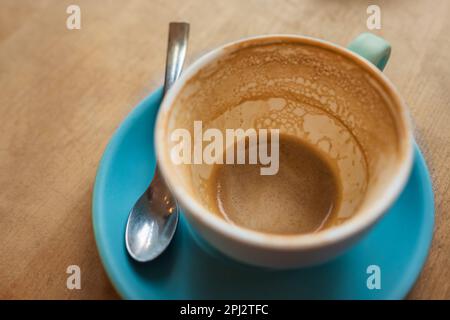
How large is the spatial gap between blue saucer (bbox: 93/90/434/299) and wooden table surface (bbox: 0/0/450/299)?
0.25 feet

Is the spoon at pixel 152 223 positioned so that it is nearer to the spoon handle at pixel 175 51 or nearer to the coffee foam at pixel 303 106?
the coffee foam at pixel 303 106

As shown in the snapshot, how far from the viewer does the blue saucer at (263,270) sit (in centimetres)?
52

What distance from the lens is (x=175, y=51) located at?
71 cm

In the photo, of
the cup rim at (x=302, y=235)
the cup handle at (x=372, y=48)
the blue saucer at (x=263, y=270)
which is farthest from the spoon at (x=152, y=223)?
the cup handle at (x=372, y=48)

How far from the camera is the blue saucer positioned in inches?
20.6

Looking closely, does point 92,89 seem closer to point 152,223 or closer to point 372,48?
point 152,223

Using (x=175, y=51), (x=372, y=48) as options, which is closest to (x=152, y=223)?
(x=175, y=51)

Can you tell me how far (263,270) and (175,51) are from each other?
1.29ft

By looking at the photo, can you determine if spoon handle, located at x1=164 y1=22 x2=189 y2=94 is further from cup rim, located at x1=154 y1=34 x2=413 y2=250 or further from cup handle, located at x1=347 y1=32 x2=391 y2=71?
cup handle, located at x1=347 y1=32 x2=391 y2=71

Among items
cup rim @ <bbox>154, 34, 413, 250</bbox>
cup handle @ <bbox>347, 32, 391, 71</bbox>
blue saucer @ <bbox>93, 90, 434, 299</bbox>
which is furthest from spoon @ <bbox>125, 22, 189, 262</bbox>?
cup handle @ <bbox>347, 32, 391, 71</bbox>

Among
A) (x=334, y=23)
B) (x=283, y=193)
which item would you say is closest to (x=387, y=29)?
(x=334, y=23)

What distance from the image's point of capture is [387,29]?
89 cm

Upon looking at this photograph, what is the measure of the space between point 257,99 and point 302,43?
0.13 meters

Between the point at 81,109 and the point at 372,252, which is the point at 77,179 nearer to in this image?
the point at 81,109
